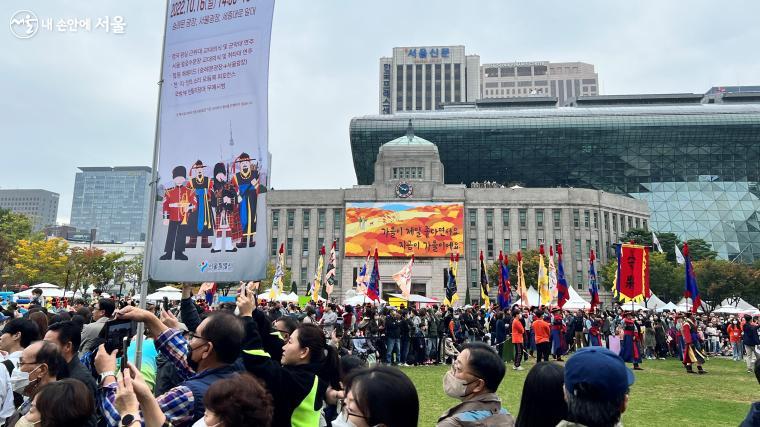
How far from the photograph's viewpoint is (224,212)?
179 inches

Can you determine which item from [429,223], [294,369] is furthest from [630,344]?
[429,223]

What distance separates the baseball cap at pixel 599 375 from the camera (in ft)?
8.50

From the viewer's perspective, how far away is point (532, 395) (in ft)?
10.8

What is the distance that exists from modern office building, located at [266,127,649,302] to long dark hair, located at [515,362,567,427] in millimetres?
58554

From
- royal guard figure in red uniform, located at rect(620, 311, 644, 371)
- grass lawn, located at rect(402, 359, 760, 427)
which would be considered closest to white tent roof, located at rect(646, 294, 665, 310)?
grass lawn, located at rect(402, 359, 760, 427)

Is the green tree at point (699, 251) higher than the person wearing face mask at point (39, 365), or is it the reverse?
the green tree at point (699, 251)

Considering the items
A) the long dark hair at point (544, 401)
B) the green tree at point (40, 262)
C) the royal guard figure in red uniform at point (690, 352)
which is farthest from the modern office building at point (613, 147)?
the long dark hair at point (544, 401)

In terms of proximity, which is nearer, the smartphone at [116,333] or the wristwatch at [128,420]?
the wristwatch at [128,420]

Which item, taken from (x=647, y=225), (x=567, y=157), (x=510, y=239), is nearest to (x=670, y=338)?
(x=510, y=239)

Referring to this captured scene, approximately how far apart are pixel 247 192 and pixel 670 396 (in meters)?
11.5

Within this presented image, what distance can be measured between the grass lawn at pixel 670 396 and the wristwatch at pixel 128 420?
6.85 metres

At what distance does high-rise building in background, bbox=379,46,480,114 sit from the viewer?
13762 cm

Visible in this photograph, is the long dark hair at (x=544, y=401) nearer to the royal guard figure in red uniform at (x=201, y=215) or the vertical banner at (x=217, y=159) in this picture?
the vertical banner at (x=217, y=159)

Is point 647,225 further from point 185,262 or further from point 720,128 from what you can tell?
point 185,262
